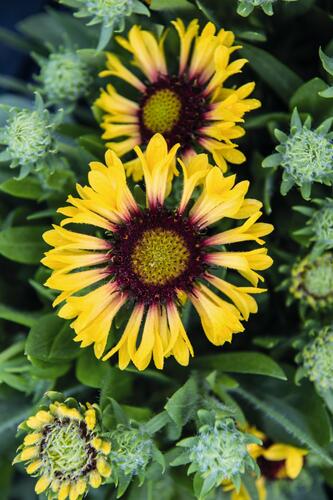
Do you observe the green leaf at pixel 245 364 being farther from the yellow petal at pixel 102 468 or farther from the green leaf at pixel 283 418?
the yellow petal at pixel 102 468

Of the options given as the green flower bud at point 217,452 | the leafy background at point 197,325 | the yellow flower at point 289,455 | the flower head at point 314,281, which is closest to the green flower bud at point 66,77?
the leafy background at point 197,325

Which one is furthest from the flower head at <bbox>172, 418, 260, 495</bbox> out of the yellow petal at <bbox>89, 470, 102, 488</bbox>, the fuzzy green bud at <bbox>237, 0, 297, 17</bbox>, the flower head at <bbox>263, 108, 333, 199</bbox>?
the fuzzy green bud at <bbox>237, 0, 297, 17</bbox>

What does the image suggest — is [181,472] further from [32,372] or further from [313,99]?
[313,99]

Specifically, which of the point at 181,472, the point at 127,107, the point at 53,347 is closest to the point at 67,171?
the point at 127,107

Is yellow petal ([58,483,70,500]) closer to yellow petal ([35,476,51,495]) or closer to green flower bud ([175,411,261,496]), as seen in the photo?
yellow petal ([35,476,51,495])

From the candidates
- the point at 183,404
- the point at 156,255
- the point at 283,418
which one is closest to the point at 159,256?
the point at 156,255

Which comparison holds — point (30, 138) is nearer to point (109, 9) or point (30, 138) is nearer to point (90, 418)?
point (109, 9)
